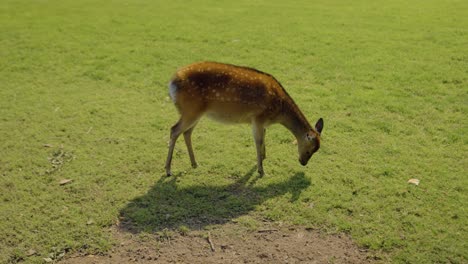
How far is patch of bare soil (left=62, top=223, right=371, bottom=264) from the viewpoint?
4965mm

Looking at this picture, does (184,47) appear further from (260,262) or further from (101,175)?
(260,262)

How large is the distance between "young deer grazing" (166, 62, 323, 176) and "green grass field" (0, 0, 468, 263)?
0.53m

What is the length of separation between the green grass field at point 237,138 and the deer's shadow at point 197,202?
2cm

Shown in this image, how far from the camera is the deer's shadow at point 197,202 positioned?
18.1ft

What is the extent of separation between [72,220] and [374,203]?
3.67 metres

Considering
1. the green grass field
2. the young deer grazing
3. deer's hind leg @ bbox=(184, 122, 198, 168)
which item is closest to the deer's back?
the young deer grazing

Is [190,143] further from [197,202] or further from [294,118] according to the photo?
[294,118]

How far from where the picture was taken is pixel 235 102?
6.16 m

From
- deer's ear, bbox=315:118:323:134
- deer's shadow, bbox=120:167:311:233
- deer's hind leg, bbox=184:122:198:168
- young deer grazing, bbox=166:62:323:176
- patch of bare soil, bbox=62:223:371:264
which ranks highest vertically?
young deer grazing, bbox=166:62:323:176

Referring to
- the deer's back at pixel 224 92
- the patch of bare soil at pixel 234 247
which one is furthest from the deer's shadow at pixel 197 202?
the deer's back at pixel 224 92

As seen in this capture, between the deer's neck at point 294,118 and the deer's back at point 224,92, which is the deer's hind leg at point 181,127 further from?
the deer's neck at point 294,118

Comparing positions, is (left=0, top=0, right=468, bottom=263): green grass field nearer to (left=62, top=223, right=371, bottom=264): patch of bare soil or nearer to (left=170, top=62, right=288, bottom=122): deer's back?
(left=62, top=223, right=371, bottom=264): patch of bare soil

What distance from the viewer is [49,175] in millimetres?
6434

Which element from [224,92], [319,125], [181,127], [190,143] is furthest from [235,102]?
[319,125]
